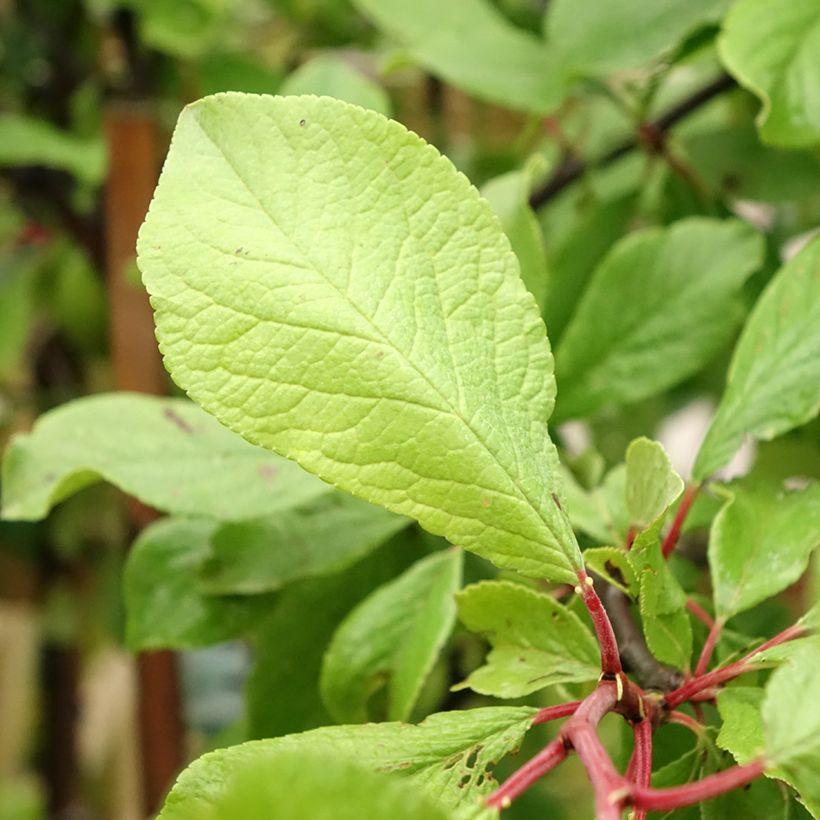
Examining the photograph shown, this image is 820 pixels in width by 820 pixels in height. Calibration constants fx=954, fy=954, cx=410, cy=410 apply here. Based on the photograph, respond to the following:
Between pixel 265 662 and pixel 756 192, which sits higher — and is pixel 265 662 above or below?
below

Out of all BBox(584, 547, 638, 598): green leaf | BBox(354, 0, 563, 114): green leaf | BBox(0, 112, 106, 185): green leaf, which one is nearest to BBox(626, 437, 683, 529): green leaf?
BBox(584, 547, 638, 598): green leaf

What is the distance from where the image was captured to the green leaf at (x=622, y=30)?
0.41 metres

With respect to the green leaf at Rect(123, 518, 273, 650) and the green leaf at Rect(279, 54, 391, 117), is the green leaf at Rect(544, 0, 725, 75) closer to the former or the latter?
the green leaf at Rect(279, 54, 391, 117)

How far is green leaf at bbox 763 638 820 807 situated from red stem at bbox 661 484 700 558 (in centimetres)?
10

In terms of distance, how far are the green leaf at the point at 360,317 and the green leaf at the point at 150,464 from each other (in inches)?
4.8

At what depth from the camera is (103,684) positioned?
1045 mm

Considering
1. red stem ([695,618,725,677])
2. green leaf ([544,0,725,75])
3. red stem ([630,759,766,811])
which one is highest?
green leaf ([544,0,725,75])

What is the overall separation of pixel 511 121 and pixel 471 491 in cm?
91

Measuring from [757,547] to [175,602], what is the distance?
216mm

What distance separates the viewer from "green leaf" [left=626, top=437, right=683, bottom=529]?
0.23 m

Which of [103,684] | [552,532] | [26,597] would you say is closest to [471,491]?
[552,532]

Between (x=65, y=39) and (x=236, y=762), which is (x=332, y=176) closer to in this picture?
(x=236, y=762)

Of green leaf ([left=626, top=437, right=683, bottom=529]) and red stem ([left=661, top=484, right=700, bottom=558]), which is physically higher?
green leaf ([left=626, top=437, right=683, bottom=529])

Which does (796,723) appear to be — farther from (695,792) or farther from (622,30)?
(622,30)
